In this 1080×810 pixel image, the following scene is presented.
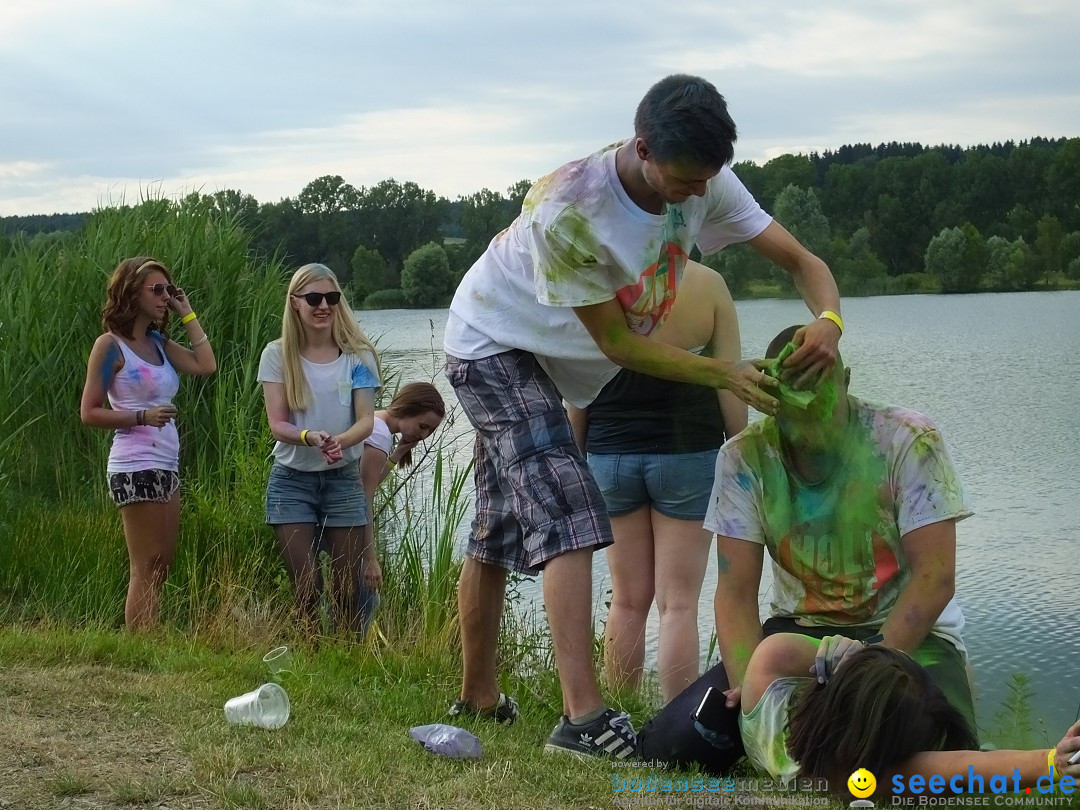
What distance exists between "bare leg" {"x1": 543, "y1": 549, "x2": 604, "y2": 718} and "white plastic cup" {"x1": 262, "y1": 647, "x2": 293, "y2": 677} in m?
1.44

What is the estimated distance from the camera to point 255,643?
5.68m

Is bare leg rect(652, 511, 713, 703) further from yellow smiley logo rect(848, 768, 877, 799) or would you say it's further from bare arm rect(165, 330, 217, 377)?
bare arm rect(165, 330, 217, 377)

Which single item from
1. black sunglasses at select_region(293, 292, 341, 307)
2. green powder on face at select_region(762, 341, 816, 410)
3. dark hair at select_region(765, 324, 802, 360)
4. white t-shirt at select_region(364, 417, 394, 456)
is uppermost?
black sunglasses at select_region(293, 292, 341, 307)

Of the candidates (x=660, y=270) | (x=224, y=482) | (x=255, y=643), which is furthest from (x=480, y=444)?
(x=224, y=482)

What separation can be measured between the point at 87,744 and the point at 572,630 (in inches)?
58.5

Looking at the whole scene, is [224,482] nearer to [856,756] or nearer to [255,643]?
[255,643]

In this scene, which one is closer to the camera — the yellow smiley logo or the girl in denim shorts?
the yellow smiley logo

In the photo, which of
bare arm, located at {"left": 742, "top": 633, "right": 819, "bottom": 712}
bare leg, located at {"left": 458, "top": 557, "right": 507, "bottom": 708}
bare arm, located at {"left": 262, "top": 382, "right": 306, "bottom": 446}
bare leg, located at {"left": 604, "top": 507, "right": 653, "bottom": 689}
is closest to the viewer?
bare arm, located at {"left": 742, "top": 633, "right": 819, "bottom": 712}

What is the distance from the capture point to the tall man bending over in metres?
3.42

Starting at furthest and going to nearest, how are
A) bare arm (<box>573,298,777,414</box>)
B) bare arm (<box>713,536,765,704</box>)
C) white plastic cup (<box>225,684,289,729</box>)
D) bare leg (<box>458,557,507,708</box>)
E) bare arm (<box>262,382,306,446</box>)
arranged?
1. bare arm (<box>262,382,306,446</box>)
2. bare leg (<box>458,557,507,708</box>)
3. white plastic cup (<box>225,684,289,729</box>)
4. bare arm (<box>713,536,765,704</box>)
5. bare arm (<box>573,298,777,414</box>)

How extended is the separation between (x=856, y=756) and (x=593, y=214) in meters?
1.58

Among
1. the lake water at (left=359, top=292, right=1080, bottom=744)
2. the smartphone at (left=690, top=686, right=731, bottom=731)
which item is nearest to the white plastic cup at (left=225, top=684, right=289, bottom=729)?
the smartphone at (left=690, top=686, right=731, bottom=731)

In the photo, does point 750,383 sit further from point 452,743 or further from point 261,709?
point 261,709

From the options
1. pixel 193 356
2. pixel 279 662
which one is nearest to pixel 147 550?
pixel 193 356
